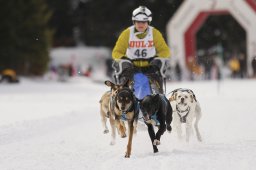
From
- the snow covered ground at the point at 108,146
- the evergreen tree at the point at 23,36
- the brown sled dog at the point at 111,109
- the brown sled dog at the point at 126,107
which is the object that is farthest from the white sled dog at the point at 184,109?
the evergreen tree at the point at 23,36

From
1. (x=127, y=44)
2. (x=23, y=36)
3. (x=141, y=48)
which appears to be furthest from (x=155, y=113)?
(x=23, y=36)

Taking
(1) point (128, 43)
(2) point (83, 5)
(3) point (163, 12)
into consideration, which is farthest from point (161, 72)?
(2) point (83, 5)

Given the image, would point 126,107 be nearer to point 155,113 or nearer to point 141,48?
point 155,113

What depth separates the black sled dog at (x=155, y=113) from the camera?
9.03 metres

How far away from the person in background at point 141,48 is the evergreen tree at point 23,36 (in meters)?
30.3

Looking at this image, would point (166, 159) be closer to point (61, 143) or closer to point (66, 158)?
point (66, 158)

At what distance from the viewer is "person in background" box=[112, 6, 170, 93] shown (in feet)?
32.8

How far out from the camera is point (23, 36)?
41.8 metres

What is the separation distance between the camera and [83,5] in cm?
7156

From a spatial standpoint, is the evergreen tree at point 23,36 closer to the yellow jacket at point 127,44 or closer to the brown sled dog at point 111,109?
the brown sled dog at point 111,109

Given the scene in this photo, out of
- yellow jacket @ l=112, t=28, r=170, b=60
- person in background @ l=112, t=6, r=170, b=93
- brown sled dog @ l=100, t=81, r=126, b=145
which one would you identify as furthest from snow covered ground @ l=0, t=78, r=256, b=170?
yellow jacket @ l=112, t=28, r=170, b=60

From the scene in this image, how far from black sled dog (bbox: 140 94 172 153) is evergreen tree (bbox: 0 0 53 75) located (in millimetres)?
31298

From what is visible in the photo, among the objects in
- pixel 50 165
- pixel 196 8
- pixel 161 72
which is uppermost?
pixel 196 8

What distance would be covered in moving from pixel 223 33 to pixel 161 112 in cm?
4932
